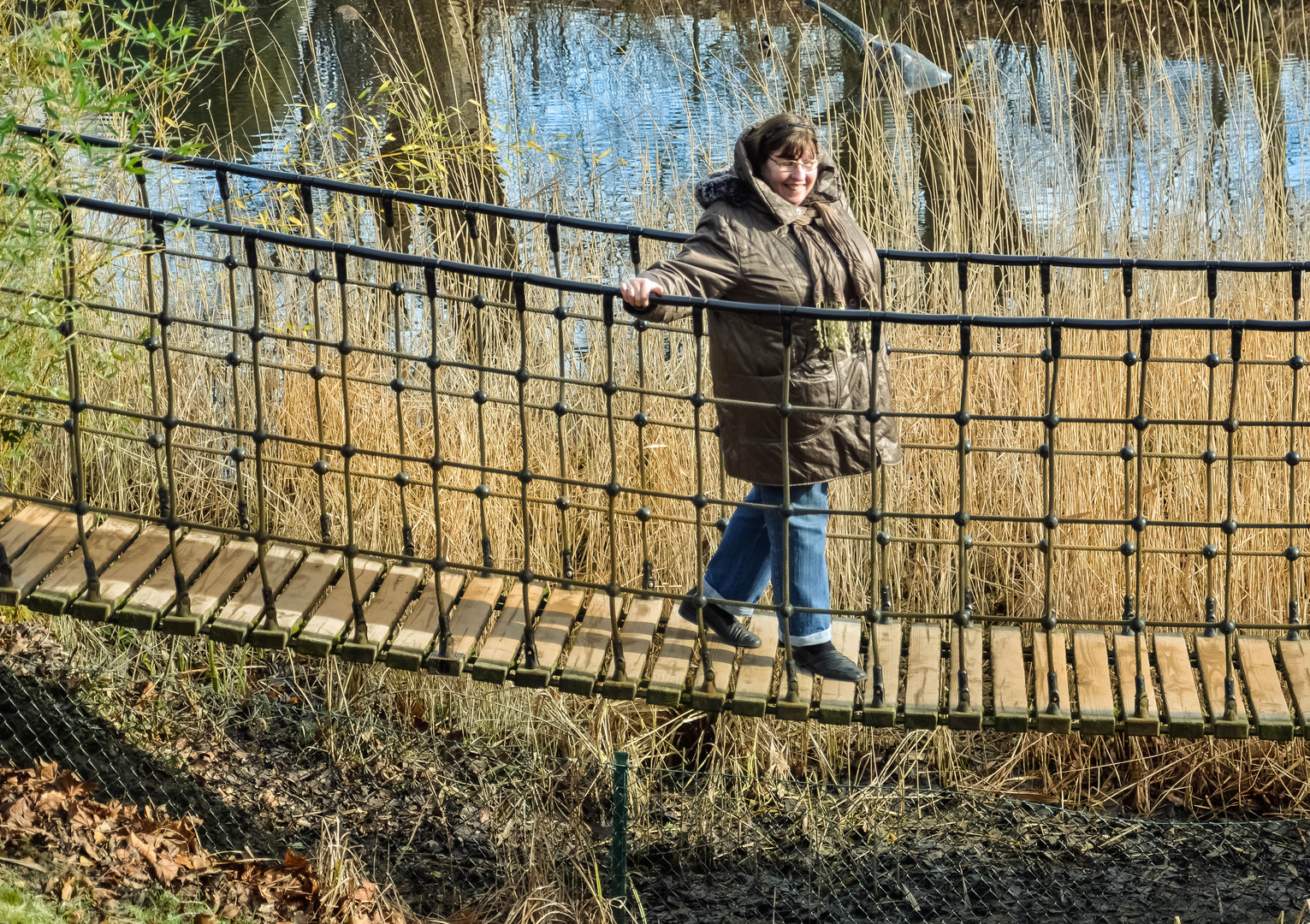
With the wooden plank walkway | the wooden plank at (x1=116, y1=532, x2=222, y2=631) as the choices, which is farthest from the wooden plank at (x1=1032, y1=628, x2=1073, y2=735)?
the wooden plank at (x1=116, y1=532, x2=222, y2=631)

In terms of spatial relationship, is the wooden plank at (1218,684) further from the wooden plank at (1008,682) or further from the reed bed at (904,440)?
the reed bed at (904,440)

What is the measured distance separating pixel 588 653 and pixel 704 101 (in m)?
2.59

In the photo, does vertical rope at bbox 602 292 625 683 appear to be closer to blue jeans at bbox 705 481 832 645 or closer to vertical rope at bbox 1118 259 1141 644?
blue jeans at bbox 705 481 832 645

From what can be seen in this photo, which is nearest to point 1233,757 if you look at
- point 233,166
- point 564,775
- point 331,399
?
point 564,775

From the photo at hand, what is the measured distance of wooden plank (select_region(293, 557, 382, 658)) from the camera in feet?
9.70

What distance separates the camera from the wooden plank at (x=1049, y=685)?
2.85 metres

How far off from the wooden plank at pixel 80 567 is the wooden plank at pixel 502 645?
851mm

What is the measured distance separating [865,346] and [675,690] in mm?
824

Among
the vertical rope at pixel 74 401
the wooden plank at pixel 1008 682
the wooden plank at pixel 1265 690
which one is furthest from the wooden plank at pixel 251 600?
the wooden plank at pixel 1265 690

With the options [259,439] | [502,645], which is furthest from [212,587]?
[502,645]

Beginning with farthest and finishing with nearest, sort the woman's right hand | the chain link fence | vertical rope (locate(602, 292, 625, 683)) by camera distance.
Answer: the chain link fence → vertical rope (locate(602, 292, 625, 683)) → the woman's right hand

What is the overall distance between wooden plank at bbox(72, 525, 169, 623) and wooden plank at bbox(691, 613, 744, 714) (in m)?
1.21

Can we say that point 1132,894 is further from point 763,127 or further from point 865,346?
point 763,127

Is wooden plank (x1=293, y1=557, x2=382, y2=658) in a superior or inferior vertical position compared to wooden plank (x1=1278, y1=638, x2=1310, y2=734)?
superior
